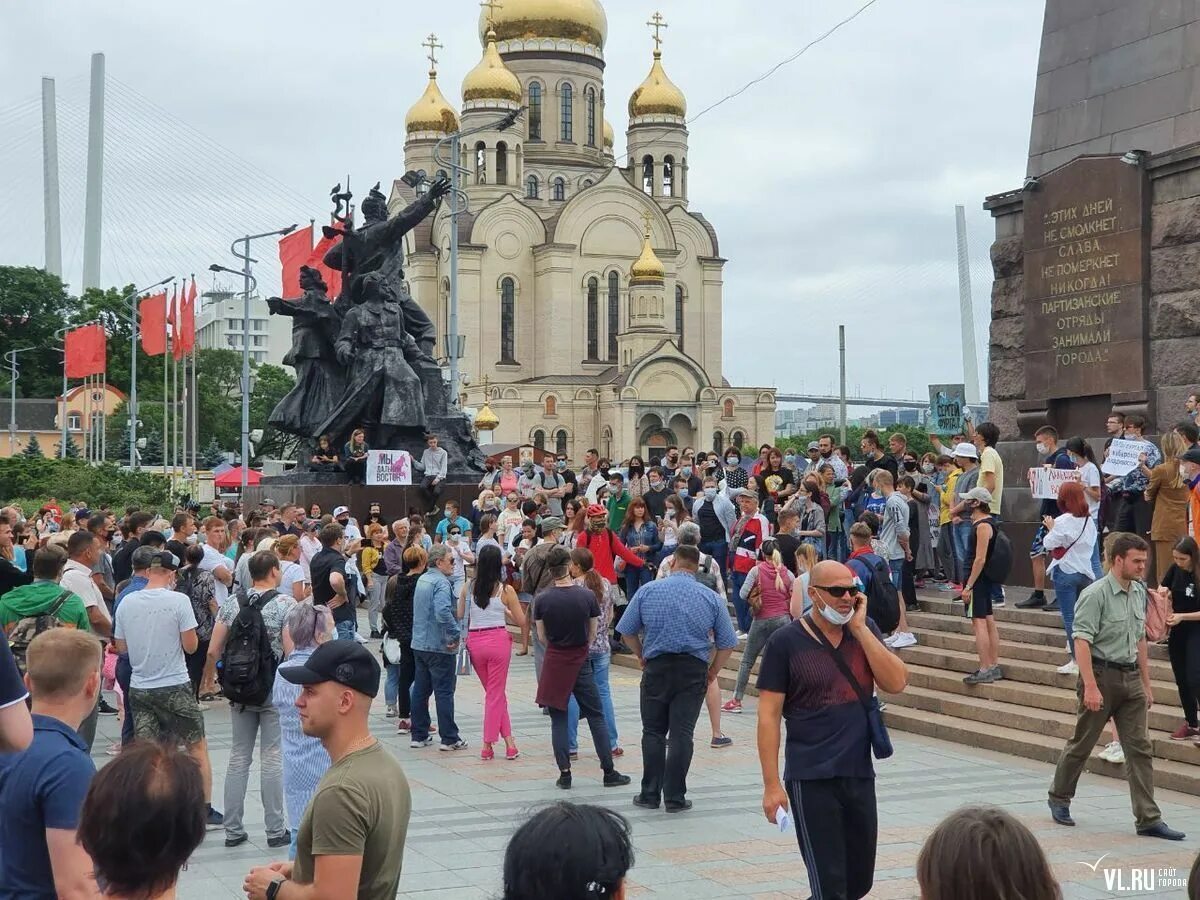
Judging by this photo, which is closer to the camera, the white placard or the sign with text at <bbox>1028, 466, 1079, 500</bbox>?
the white placard

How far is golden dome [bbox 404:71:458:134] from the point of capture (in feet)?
266

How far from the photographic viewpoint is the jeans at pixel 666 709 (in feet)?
29.6

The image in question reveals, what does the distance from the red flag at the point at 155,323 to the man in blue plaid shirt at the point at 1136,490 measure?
112 feet

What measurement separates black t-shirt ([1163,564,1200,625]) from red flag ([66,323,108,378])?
42.6 m

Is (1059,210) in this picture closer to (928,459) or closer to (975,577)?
(928,459)

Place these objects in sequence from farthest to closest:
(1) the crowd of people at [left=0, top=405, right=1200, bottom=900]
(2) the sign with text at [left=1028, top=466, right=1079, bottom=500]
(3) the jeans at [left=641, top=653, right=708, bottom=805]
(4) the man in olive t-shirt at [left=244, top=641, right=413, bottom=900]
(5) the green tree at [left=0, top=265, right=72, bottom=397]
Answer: (5) the green tree at [left=0, top=265, right=72, bottom=397] → (2) the sign with text at [left=1028, top=466, right=1079, bottom=500] → (3) the jeans at [left=641, top=653, right=708, bottom=805] → (4) the man in olive t-shirt at [left=244, top=641, right=413, bottom=900] → (1) the crowd of people at [left=0, top=405, right=1200, bottom=900]

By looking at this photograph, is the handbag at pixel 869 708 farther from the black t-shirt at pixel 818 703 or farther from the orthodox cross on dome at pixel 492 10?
the orthodox cross on dome at pixel 492 10

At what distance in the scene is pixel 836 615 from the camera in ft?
18.9

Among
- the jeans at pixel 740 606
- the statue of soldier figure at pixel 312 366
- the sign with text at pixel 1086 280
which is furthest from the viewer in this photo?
the statue of soldier figure at pixel 312 366

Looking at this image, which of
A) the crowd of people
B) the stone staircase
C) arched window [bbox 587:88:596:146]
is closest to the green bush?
the crowd of people

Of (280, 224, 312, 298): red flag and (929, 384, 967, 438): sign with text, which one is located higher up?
(280, 224, 312, 298): red flag

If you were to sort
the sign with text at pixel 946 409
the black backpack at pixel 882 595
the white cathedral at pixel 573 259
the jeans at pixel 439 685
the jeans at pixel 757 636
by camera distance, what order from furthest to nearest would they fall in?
the white cathedral at pixel 573 259, the sign with text at pixel 946 409, the jeans at pixel 757 636, the jeans at pixel 439 685, the black backpack at pixel 882 595

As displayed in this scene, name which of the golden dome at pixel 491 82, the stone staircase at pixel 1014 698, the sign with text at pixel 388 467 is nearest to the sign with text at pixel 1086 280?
the stone staircase at pixel 1014 698

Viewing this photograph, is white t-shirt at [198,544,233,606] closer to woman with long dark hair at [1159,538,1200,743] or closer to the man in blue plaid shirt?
woman with long dark hair at [1159,538,1200,743]
